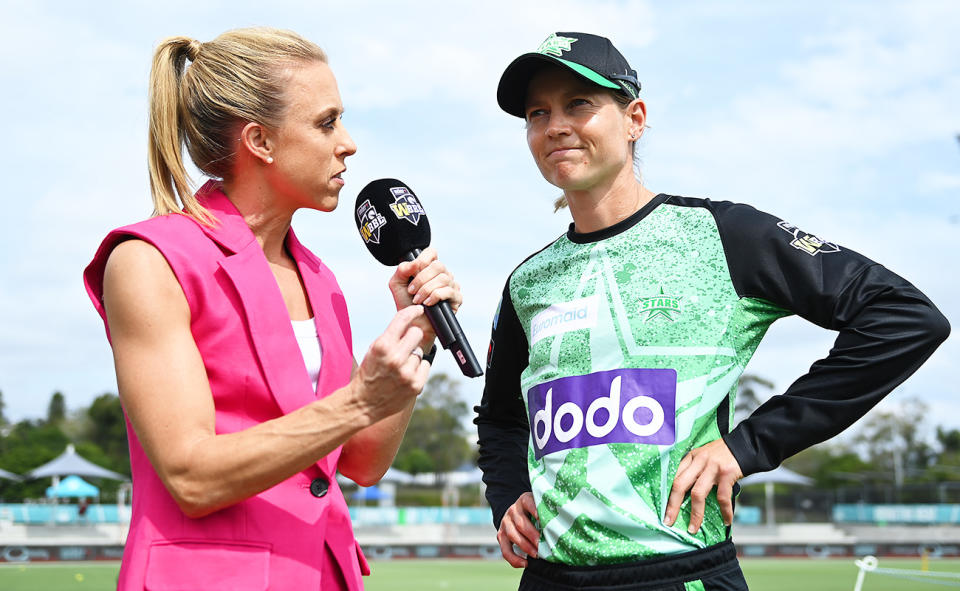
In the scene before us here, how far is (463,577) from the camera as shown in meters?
21.8

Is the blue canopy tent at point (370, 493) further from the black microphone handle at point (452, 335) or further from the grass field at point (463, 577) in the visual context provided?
the black microphone handle at point (452, 335)

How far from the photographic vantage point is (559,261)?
316 centimetres

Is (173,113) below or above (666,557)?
above

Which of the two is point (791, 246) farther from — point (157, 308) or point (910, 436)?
point (910, 436)

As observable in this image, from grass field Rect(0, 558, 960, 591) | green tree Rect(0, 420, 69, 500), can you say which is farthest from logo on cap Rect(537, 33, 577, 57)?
green tree Rect(0, 420, 69, 500)

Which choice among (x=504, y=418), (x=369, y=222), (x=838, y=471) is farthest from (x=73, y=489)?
(x=838, y=471)

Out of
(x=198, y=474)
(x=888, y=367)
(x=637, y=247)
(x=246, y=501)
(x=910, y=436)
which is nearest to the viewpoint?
(x=198, y=474)

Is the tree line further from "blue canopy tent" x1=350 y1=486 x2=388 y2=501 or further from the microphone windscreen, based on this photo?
the microphone windscreen

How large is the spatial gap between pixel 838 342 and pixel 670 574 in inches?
33.6

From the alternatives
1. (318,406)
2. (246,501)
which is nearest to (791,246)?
(318,406)

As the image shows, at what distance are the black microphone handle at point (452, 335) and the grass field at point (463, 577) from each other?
1694 cm

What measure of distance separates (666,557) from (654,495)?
0.18 meters

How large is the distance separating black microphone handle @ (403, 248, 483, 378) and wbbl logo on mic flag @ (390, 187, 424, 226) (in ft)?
1.43

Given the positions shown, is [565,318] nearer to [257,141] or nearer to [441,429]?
[257,141]
